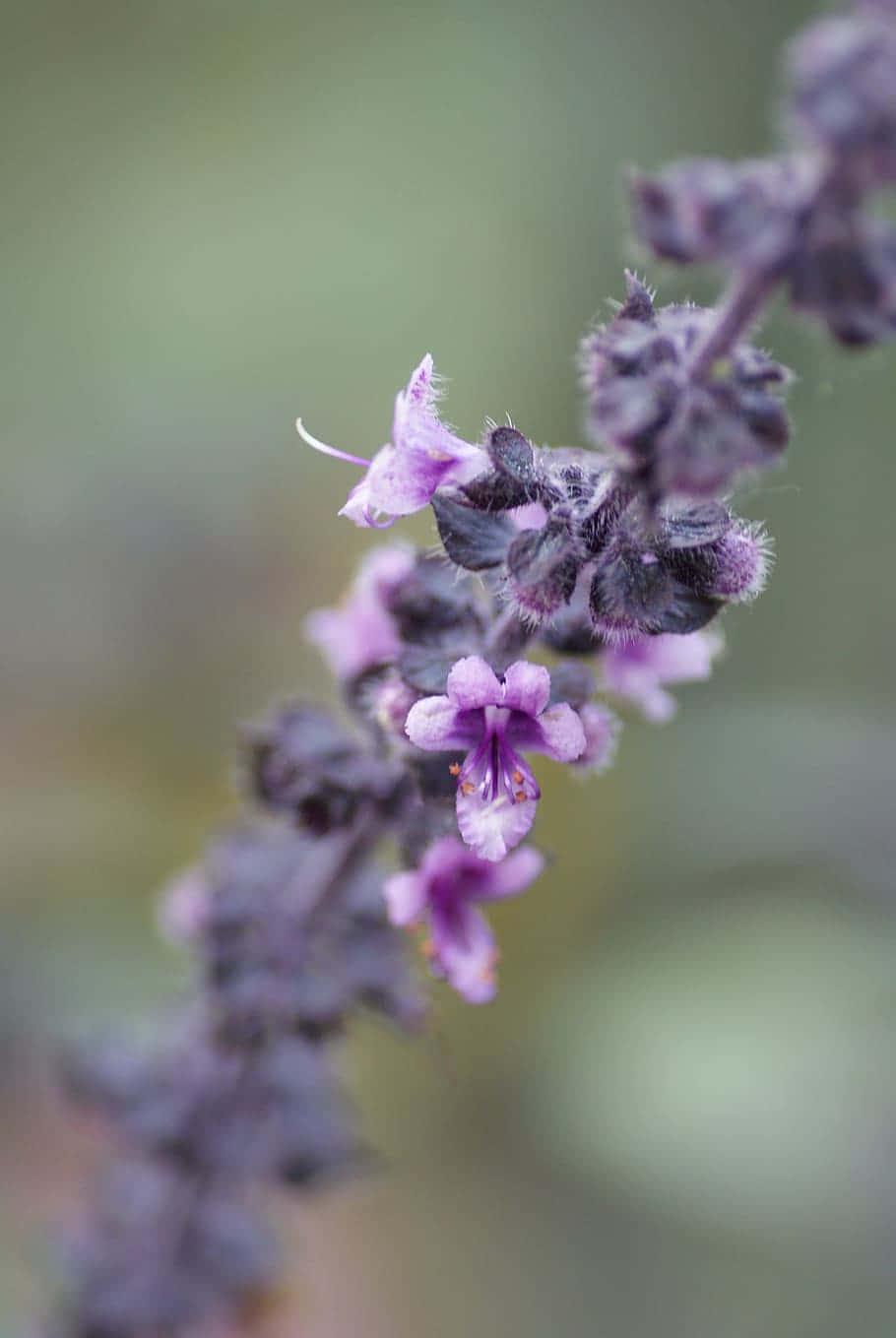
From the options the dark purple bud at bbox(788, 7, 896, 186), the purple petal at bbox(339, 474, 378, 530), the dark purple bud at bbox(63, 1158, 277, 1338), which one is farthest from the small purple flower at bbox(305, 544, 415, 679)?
the dark purple bud at bbox(63, 1158, 277, 1338)

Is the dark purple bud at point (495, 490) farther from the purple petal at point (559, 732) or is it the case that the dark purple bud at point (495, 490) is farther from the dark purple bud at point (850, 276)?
the dark purple bud at point (850, 276)

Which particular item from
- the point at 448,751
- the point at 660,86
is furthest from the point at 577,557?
the point at 660,86

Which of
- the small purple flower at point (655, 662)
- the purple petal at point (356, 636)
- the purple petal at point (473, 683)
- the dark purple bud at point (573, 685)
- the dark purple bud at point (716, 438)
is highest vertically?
the purple petal at point (356, 636)

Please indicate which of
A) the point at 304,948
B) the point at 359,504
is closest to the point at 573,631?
the point at 359,504

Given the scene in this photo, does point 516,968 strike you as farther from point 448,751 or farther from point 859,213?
point 859,213

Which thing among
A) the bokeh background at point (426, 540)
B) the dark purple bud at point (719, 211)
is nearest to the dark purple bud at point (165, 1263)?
the bokeh background at point (426, 540)

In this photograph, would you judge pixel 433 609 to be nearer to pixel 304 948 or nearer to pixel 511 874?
pixel 511 874
